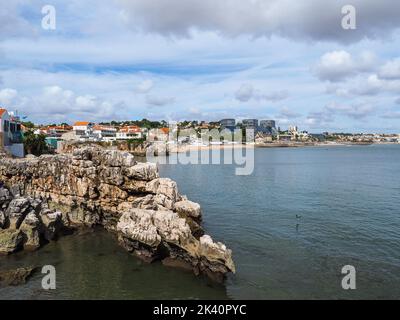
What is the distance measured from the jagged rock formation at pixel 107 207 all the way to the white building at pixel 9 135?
16.4 m

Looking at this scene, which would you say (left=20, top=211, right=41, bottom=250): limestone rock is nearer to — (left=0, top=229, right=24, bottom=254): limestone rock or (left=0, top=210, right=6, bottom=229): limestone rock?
(left=0, top=229, right=24, bottom=254): limestone rock

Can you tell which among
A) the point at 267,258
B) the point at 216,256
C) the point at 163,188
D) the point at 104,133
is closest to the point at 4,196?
the point at 163,188

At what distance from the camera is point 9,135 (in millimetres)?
60469

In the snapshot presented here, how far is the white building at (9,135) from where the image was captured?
56.3m

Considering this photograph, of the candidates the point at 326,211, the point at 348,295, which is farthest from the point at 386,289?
the point at 326,211

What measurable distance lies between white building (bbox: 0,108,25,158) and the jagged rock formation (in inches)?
646

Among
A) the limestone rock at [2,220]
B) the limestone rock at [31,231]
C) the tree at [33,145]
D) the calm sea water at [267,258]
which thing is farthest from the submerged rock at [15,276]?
the tree at [33,145]

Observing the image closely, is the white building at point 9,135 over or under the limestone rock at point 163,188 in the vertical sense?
over

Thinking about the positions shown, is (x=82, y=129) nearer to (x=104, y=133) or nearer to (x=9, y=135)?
(x=104, y=133)

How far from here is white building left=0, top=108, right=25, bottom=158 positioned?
5631cm

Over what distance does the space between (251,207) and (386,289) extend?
25520 millimetres

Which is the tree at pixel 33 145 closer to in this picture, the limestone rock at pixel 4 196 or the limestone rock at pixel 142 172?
the limestone rock at pixel 4 196

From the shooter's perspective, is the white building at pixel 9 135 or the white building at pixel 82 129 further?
the white building at pixel 82 129

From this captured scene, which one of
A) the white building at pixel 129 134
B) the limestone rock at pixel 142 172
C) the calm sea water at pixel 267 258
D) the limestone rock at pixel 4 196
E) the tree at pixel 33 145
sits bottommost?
the calm sea water at pixel 267 258
